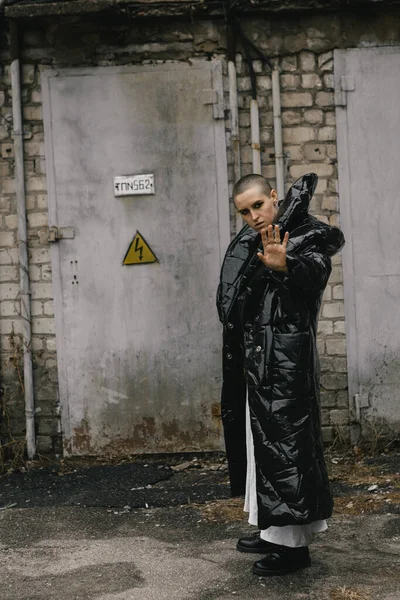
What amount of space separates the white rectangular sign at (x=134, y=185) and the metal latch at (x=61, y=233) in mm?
472

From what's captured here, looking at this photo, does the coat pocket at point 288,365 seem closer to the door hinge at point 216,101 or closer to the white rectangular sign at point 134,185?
the white rectangular sign at point 134,185

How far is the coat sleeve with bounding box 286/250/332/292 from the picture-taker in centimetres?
436

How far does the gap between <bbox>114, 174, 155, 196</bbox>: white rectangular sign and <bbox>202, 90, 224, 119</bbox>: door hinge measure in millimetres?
696

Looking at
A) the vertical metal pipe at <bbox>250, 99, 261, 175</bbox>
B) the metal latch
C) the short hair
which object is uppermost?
the vertical metal pipe at <bbox>250, 99, 261, 175</bbox>

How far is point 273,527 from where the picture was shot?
15.3 ft

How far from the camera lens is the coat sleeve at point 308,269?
4.36 m

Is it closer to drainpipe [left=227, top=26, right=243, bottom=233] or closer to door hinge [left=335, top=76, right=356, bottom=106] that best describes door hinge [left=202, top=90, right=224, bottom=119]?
drainpipe [left=227, top=26, right=243, bottom=233]

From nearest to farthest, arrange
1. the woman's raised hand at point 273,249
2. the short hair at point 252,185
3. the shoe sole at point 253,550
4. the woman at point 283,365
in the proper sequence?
the woman's raised hand at point 273,249 → the woman at point 283,365 → the short hair at point 252,185 → the shoe sole at point 253,550

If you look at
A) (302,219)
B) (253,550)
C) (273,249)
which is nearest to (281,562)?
(253,550)

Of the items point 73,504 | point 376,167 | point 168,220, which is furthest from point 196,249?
point 73,504

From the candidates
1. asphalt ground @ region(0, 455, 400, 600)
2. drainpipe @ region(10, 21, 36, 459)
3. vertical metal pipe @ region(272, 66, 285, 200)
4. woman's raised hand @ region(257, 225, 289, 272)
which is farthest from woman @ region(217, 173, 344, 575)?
drainpipe @ region(10, 21, 36, 459)

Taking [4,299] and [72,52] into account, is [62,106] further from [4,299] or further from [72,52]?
[4,299]

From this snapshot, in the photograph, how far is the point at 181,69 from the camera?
23.8 feet

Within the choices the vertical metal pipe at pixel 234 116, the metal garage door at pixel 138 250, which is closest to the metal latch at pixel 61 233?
the metal garage door at pixel 138 250
